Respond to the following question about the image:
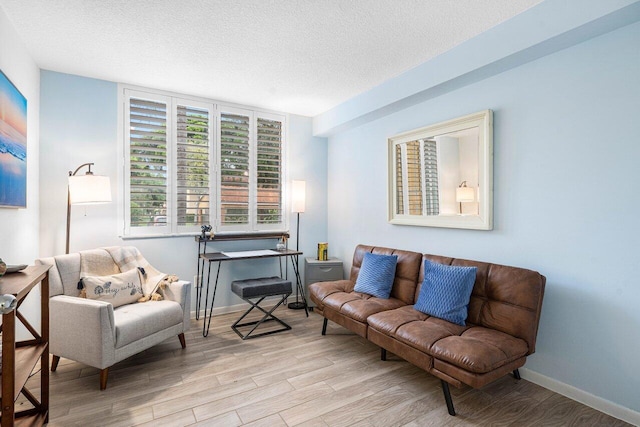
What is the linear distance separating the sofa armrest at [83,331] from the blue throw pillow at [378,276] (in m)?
2.10

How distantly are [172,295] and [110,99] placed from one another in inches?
84.2

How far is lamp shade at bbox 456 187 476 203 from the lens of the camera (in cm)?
280

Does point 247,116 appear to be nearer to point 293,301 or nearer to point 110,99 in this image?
point 110,99

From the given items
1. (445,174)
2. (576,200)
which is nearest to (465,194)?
(445,174)

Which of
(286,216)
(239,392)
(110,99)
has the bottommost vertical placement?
(239,392)

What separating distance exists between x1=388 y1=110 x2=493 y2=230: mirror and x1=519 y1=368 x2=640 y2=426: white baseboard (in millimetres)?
1147

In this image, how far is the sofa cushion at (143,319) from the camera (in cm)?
244

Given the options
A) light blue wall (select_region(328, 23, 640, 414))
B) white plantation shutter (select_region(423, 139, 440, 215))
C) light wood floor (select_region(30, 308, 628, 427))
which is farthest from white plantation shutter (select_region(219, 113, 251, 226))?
light blue wall (select_region(328, 23, 640, 414))

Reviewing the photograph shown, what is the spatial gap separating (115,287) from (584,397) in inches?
141

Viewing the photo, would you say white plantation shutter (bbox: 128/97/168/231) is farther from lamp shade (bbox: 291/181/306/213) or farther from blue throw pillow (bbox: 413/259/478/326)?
blue throw pillow (bbox: 413/259/478/326)

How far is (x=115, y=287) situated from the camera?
279cm

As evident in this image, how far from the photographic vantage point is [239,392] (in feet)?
7.57

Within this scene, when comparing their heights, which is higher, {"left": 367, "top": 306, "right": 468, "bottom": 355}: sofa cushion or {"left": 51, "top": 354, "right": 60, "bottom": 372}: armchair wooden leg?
{"left": 367, "top": 306, "right": 468, "bottom": 355}: sofa cushion

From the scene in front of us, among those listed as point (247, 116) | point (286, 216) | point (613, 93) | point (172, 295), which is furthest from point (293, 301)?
point (613, 93)
